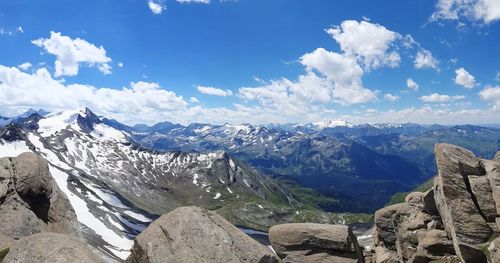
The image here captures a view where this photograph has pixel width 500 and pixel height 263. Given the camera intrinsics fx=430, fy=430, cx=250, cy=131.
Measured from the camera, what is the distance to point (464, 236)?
100 feet

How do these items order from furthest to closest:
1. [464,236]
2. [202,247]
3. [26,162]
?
1. [26,162]
2. [464,236]
3. [202,247]

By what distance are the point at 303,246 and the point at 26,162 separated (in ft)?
84.0

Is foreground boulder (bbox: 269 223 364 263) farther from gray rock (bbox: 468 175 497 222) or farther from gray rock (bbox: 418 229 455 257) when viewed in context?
gray rock (bbox: 468 175 497 222)

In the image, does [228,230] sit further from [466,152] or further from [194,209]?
[466,152]

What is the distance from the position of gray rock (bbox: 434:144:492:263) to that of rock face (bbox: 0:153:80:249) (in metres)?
31.3

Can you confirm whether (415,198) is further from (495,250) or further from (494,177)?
(495,250)

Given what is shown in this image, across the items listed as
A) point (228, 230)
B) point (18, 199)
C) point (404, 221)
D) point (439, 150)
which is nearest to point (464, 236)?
point (439, 150)

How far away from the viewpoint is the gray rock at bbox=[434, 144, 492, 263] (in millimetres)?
30098

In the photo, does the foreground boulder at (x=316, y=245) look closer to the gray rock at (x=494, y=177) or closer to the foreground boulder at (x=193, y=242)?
the foreground boulder at (x=193, y=242)

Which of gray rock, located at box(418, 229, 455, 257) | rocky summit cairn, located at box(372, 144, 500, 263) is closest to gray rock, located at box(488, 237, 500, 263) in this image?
rocky summit cairn, located at box(372, 144, 500, 263)

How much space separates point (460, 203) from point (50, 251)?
91.9 feet

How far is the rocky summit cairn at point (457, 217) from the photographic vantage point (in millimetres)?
30141

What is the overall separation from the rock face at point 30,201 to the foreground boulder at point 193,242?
50.9 feet

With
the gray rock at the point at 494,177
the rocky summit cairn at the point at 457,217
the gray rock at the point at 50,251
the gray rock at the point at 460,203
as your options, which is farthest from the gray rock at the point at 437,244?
the gray rock at the point at 50,251
